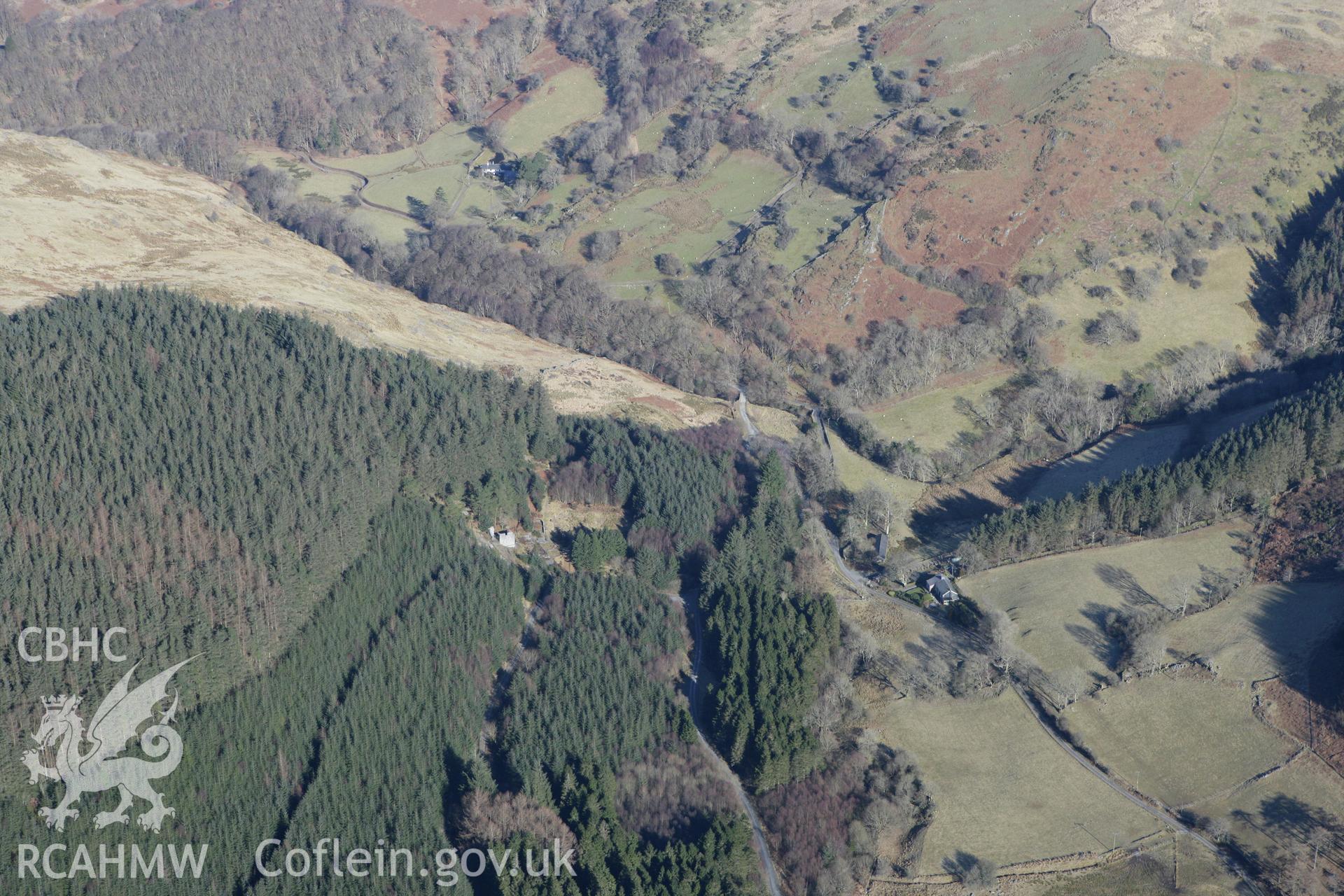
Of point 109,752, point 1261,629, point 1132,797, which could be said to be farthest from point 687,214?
point 109,752

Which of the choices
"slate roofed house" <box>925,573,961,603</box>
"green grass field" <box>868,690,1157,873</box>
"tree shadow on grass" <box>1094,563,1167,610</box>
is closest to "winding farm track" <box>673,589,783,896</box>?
"green grass field" <box>868,690,1157,873</box>

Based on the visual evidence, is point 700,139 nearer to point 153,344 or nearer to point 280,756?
point 153,344

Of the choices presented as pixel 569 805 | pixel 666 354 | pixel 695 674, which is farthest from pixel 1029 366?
pixel 569 805

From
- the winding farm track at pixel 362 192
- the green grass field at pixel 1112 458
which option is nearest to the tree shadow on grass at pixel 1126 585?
the green grass field at pixel 1112 458

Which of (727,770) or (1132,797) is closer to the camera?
(1132,797)

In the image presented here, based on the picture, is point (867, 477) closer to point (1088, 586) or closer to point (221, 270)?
point (1088, 586)
